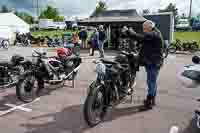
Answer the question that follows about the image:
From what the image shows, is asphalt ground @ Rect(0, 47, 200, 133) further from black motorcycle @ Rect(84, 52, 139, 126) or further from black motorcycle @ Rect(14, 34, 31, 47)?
black motorcycle @ Rect(14, 34, 31, 47)

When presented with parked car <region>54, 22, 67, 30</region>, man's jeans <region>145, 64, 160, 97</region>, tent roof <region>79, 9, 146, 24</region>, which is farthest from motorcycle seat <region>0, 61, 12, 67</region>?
parked car <region>54, 22, 67, 30</region>

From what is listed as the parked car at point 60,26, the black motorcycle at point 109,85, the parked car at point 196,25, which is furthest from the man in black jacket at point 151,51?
the parked car at point 60,26

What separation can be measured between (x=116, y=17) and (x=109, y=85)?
15.3 metres

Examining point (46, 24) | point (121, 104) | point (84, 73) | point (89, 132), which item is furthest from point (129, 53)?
point (46, 24)

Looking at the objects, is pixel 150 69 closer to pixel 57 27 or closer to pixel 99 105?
pixel 99 105

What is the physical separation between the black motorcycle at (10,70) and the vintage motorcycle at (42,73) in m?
0.73

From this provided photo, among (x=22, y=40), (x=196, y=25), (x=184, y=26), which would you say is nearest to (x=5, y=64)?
(x=22, y=40)

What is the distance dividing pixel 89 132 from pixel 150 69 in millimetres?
1866

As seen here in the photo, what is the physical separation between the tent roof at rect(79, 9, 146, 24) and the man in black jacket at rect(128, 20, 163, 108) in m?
12.7

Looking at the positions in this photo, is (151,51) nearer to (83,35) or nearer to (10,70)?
(10,70)

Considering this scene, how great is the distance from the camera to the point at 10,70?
257 inches

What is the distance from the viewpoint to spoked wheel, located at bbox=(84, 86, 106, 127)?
396 cm

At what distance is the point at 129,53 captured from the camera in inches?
198

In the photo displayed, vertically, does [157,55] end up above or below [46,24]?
below
